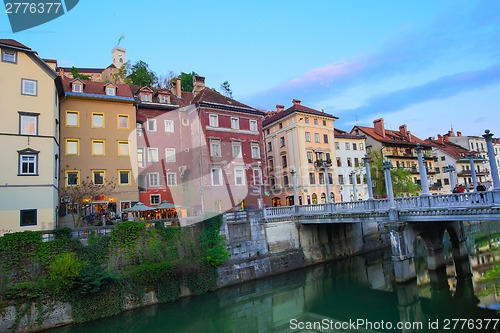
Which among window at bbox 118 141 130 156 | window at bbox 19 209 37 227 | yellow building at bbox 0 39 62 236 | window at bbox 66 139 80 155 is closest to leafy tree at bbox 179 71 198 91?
window at bbox 118 141 130 156

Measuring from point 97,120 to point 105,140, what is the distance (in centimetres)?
200

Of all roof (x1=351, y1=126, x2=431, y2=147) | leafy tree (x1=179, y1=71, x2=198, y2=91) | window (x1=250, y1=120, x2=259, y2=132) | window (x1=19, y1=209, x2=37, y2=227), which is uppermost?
leafy tree (x1=179, y1=71, x2=198, y2=91)

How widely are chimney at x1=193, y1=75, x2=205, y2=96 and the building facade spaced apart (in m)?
9.18

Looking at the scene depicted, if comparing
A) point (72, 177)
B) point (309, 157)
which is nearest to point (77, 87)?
point (72, 177)

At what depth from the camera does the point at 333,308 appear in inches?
795

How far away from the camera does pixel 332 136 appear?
48.2m

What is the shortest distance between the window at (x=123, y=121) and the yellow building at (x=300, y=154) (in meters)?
19.5

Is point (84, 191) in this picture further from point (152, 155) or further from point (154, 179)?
point (152, 155)

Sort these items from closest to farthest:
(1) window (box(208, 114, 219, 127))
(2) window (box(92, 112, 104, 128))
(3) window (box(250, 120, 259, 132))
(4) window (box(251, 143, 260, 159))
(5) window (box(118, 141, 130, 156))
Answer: (2) window (box(92, 112, 104, 128))
(5) window (box(118, 141, 130, 156))
(1) window (box(208, 114, 219, 127))
(4) window (box(251, 143, 260, 159))
(3) window (box(250, 120, 259, 132))

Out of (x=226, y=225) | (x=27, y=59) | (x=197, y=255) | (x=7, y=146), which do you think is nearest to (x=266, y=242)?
(x=226, y=225)

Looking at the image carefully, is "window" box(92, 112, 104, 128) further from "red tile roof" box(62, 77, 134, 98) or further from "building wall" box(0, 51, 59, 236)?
"building wall" box(0, 51, 59, 236)

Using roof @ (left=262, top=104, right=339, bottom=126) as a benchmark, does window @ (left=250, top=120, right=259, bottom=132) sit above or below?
below

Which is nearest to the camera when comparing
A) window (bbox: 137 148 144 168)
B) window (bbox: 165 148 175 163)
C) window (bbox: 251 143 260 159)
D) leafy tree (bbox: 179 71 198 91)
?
window (bbox: 137 148 144 168)

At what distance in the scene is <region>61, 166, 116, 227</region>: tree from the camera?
2678 cm
